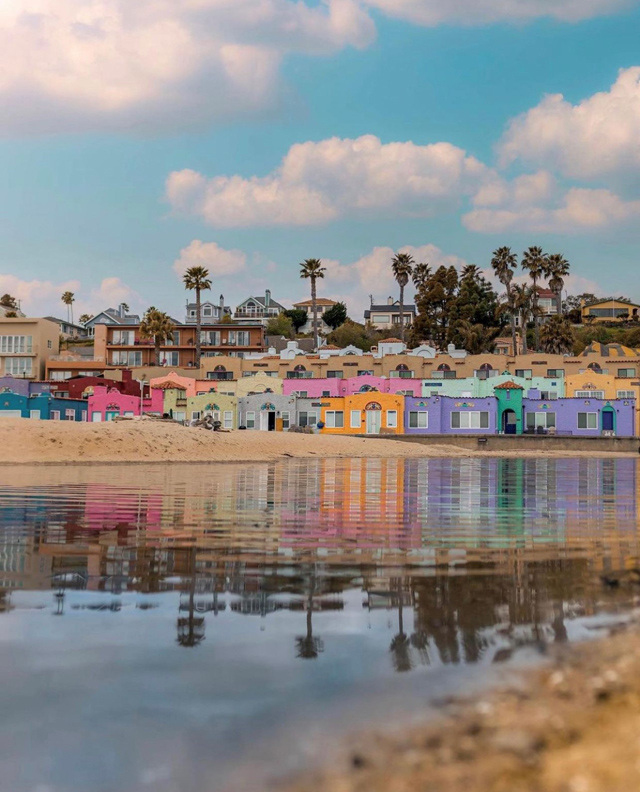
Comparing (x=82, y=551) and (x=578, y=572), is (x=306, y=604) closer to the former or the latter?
(x=578, y=572)

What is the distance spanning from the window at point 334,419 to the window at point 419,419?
6483mm

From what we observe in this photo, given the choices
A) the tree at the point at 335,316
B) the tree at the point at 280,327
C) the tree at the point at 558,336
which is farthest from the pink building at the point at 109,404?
the tree at the point at 335,316

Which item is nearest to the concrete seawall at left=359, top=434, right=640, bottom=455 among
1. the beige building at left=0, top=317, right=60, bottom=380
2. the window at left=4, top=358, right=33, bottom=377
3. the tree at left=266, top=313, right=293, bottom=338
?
the beige building at left=0, top=317, right=60, bottom=380

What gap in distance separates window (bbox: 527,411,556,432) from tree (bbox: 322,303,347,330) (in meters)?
68.9

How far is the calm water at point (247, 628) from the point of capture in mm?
3082

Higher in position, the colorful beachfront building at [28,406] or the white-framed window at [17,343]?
the white-framed window at [17,343]

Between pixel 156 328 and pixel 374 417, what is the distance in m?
35.8

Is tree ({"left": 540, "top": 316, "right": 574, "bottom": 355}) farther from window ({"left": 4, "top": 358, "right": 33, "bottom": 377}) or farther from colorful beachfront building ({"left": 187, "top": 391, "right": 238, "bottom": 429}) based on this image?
window ({"left": 4, "top": 358, "right": 33, "bottom": 377})

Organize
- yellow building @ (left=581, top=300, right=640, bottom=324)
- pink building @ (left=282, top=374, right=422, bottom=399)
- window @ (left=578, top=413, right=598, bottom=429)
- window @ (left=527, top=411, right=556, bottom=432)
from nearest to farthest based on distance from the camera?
window @ (left=578, top=413, right=598, bottom=429) < window @ (left=527, top=411, right=556, bottom=432) < pink building @ (left=282, top=374, right=422, bottom=399) < yellow building @ (left=581, top=300, right=640, bottom=324)

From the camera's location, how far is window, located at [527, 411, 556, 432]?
71.5 metres

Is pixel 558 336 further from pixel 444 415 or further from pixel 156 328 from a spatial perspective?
pixel 156 328

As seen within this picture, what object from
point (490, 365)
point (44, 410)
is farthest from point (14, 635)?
point (490, 365)

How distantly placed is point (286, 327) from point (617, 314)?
63736 mm

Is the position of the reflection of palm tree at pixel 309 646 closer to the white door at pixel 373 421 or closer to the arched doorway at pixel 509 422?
the white door at pixel 373 421
